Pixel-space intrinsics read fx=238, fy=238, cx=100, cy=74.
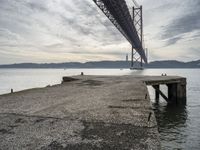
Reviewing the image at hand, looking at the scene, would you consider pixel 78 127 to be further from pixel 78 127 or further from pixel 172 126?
pixel 172 126

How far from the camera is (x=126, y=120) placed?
341 inches

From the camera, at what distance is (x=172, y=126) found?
1742 centimetres

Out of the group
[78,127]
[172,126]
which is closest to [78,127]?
[78,127]

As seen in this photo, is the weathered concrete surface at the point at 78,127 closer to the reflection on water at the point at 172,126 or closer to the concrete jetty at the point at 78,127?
the concrete jetty at the point at 78,127

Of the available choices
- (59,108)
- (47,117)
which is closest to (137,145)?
(47,117)

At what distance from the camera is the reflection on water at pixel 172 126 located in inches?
529

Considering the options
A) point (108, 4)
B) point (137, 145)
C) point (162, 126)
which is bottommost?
point (162, 126)

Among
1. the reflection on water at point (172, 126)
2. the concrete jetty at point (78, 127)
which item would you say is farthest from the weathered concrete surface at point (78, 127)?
the reflection on water at point (172, 126)

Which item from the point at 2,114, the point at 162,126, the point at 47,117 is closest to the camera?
the point at 47,117

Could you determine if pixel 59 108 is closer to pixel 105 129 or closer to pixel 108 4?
pixel 105 129

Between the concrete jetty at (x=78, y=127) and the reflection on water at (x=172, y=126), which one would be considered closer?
the concrete jetty at (x=78, y=127)

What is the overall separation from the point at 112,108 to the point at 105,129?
3.12m

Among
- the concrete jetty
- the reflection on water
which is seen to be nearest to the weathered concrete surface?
the concrete jetty

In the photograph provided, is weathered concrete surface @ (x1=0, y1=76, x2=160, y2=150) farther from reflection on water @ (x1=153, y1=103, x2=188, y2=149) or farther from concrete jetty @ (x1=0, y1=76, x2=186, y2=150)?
reflection on water @ (x1=153, y1=103, x2=188, y2=149)
